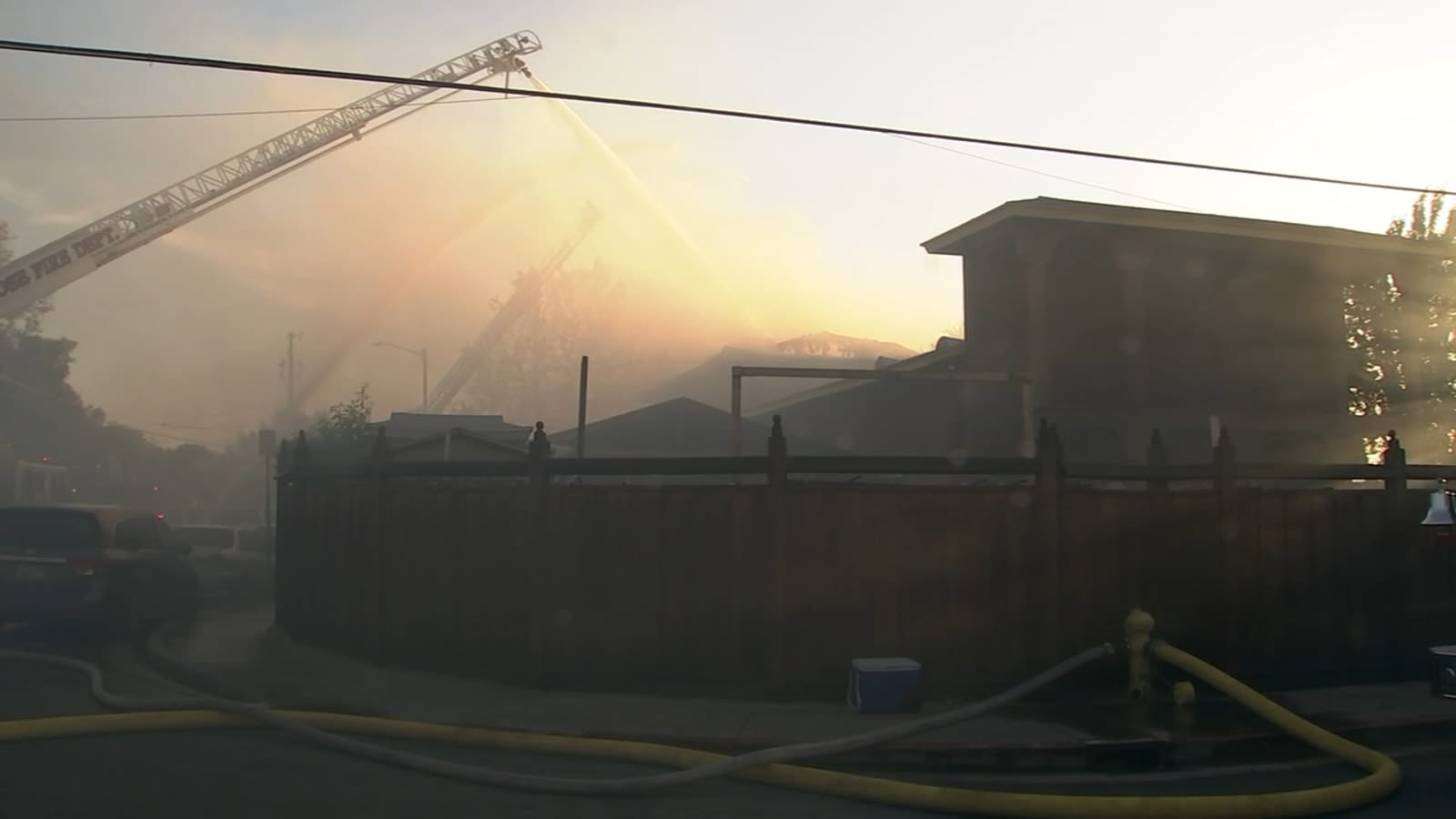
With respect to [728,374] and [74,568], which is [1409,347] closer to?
[74,568]

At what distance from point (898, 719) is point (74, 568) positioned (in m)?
10.5

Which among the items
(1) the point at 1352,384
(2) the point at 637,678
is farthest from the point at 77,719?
(1) the point at 1352,384

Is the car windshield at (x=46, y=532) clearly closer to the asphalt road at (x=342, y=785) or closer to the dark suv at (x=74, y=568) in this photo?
the dark suv at (x=74, y=568)

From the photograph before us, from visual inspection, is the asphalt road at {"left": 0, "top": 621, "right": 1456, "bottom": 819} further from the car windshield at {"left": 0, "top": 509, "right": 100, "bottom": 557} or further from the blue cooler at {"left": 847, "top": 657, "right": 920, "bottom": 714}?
the car windshield at {"left": 0, "top": 509, "right": 100, "bottom": 557}

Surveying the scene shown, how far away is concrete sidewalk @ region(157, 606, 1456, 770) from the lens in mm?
9000

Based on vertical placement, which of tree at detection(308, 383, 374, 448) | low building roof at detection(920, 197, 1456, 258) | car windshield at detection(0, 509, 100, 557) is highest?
low building roof at detection(920, 197, 1456, 258)

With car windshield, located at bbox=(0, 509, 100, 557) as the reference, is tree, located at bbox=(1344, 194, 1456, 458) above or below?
above

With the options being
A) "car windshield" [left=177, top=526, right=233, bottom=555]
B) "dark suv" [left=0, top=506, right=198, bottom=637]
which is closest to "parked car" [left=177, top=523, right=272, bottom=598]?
"car windshield" [left=177, top=526, right=233, bottom=555]

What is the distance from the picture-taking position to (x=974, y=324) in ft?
79.7

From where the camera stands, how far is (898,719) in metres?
Answer: 10.2

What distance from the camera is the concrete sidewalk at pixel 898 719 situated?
9000 mm

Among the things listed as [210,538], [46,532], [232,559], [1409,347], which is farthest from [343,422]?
[1409,347]

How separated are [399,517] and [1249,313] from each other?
19195 mm

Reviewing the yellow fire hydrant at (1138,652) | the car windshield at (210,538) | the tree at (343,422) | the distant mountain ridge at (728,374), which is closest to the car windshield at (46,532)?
the yellow fire hydrant at (1138,652)
